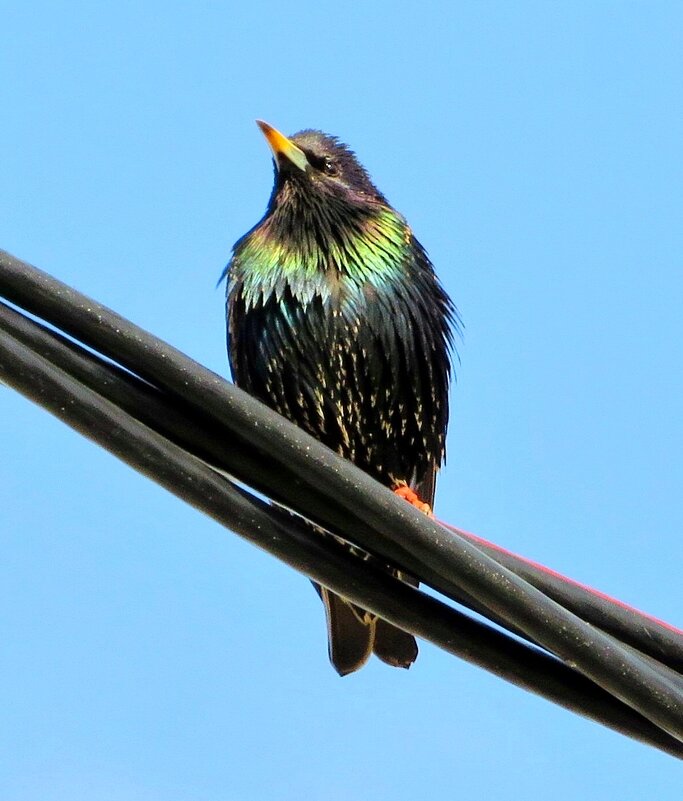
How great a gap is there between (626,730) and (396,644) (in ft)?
5.41

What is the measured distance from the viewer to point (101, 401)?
2502 mm

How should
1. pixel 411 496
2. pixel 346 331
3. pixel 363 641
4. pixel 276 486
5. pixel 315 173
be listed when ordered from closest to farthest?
pixel 276 486
pixel 363 641
pixel 346 331
pixel 411 496
pixel 315 173

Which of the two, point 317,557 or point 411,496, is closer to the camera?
point 317,557

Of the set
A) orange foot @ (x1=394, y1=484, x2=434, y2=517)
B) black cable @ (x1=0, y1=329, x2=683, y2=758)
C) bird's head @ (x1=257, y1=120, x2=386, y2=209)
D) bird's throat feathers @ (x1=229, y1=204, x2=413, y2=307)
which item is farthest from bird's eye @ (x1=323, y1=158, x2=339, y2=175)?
black cable @ (x1=0, y1=329, x2=683, y2=758)

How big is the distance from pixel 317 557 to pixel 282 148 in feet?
8.12

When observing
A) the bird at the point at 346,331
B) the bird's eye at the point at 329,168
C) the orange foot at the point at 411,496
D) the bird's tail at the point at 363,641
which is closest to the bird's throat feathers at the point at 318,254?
the bird at the point at 346,331

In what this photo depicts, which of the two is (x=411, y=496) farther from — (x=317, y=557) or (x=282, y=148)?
(x=317, y=557)

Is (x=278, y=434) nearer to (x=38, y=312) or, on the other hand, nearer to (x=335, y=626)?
(x=38, y=312)

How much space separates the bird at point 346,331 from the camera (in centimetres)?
444

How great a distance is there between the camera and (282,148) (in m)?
4.85

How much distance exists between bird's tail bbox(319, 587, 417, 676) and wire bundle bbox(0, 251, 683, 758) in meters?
1.63

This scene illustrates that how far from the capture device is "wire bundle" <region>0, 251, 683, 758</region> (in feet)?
8.18

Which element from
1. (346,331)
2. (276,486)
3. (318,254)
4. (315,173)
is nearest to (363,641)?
(346,331)

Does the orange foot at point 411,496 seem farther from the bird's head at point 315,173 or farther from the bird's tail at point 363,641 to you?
the bird's head at point 315,173
